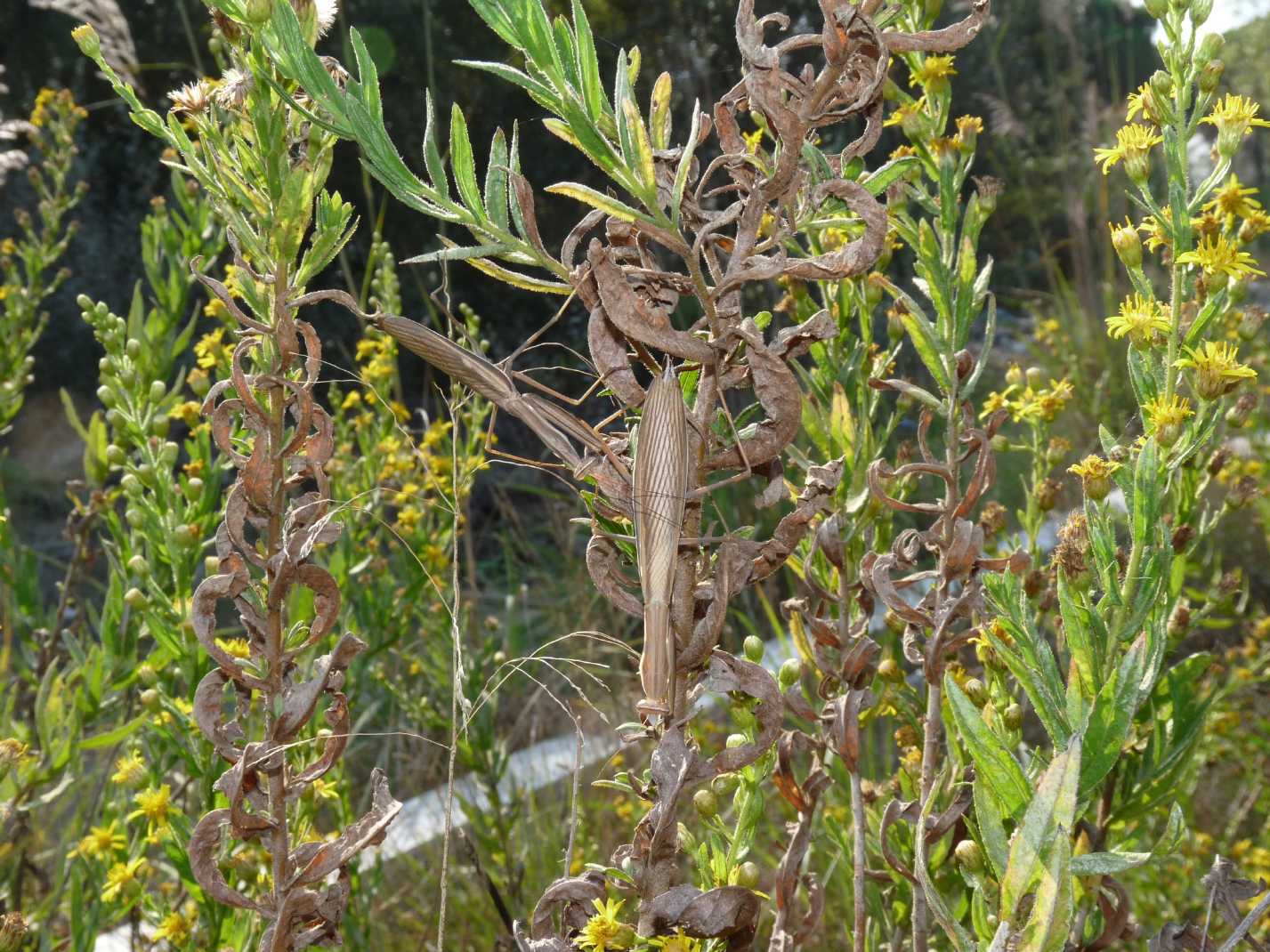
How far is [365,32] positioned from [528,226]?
213 inches

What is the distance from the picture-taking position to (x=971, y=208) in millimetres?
1156

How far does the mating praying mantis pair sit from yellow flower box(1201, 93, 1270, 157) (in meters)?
0.75

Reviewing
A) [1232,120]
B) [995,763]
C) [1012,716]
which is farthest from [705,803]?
[1232,120]

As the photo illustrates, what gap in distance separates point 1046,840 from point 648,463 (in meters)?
0.27

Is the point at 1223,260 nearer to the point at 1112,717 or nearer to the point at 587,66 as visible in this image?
the point at 1112,717

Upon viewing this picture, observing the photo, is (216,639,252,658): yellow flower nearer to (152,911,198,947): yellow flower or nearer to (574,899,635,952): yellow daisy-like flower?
(152,911,198,947): yellow flower

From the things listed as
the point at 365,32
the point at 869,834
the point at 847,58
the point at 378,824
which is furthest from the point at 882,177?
the point at 365,32

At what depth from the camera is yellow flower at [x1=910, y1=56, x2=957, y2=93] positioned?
115 cm

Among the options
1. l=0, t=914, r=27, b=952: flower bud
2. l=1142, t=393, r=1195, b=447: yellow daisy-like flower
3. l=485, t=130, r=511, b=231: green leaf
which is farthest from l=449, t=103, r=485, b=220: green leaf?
l=0, t=914, r=27, b=952: flower bud

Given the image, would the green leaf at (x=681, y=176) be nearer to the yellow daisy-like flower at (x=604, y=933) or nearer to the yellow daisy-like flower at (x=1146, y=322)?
the yellow daisy-like flower at (x=604, y=933)

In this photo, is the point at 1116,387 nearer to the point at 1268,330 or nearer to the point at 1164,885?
the point at 1268,330

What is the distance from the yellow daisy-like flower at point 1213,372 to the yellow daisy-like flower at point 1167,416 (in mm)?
42

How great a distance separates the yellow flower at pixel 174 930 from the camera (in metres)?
1.26

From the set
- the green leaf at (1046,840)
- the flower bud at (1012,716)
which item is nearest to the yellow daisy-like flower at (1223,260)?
the flower bud at (1012,716)
